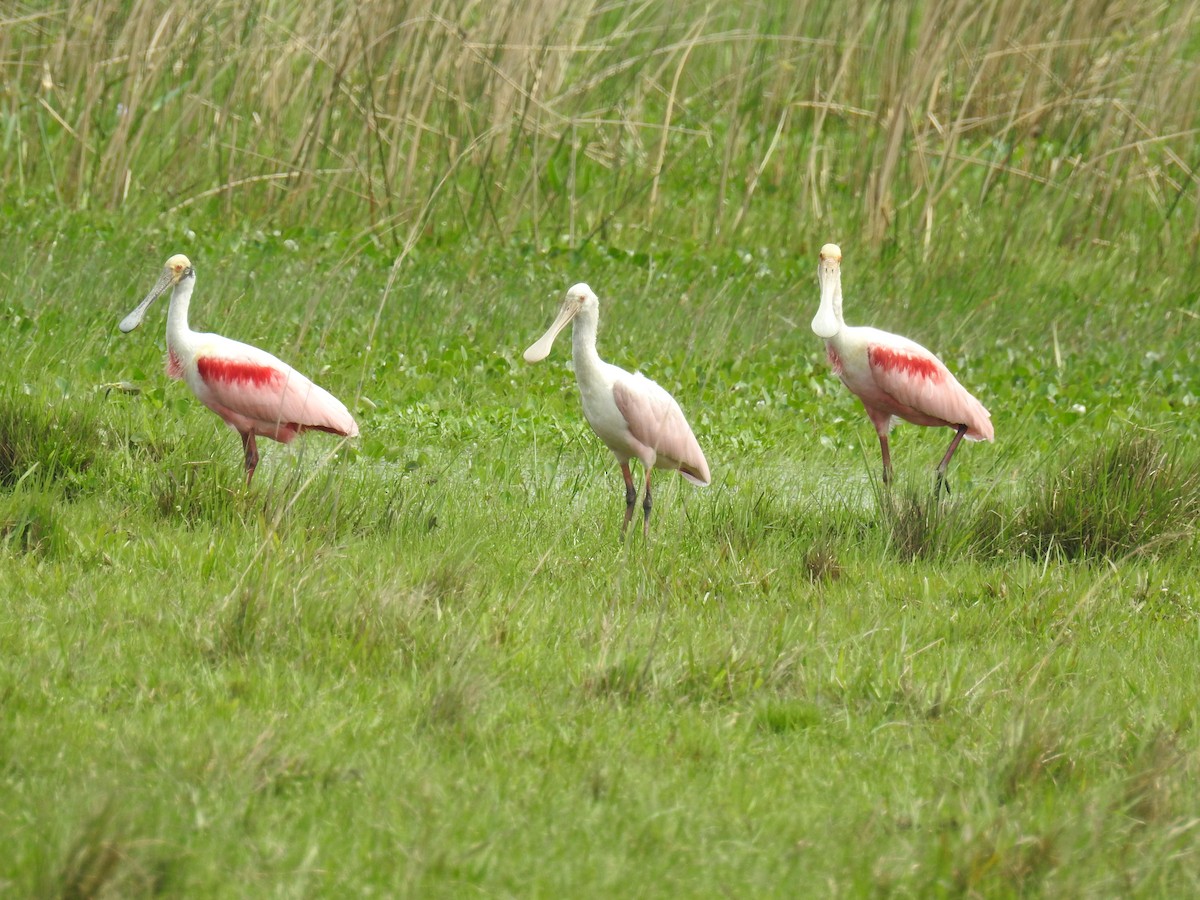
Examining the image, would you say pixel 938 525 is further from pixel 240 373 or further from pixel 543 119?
pixel 543 119

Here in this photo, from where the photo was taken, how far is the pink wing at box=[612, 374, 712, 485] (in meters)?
5.68

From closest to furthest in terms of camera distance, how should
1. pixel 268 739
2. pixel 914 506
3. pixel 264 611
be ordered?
pixel 268 739, pixel 264 611, pixel 914 506

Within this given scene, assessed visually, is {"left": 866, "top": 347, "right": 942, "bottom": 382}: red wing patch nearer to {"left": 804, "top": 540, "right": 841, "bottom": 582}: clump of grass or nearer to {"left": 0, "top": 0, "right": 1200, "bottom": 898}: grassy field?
{"left": 0, "top": 0, "right": 1200, "bottom": 898}: grassy field

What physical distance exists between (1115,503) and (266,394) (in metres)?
2.80

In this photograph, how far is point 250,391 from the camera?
19.0 feet

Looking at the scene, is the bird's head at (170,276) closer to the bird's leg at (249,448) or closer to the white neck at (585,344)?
the bird's leg at (249,448)

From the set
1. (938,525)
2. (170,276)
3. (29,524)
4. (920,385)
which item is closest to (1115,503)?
(938,525)

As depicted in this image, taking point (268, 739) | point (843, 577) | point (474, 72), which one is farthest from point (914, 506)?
point (474, 72)

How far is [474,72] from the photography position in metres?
9.58

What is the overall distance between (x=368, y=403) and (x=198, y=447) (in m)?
1.42

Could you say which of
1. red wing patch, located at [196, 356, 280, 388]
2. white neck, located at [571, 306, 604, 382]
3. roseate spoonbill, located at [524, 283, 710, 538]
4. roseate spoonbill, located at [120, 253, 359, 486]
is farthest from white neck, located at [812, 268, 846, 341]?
red wing patch, located at [196, 356, 280, 388]

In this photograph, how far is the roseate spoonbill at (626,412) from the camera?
570cm

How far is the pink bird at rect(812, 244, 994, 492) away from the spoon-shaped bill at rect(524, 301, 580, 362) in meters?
1.09

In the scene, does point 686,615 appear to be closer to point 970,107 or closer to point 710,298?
point 710,298
